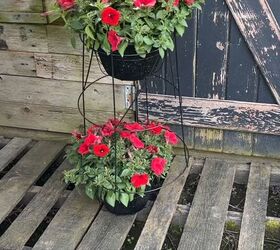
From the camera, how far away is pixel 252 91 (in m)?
2.85

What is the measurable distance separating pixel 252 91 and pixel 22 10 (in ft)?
4.15

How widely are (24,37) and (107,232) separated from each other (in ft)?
3.99

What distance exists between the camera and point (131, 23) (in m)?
2.17

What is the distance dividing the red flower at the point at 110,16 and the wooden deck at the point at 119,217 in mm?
937

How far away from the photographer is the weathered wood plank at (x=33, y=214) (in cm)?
247

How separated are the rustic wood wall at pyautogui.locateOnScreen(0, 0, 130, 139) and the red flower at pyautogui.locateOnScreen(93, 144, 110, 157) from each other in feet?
2.12

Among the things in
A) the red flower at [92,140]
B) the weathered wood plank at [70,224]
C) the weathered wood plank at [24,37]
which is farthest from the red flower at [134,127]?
the weathered wood plank at [24,37]

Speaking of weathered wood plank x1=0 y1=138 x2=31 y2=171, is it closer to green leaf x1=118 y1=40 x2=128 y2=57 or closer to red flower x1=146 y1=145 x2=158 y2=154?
red flower x1=146 y1=145 x2=158 y2=154

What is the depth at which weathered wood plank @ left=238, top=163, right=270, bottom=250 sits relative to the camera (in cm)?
242

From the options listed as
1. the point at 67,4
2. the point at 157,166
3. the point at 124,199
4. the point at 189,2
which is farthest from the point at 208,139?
the point at 67,4

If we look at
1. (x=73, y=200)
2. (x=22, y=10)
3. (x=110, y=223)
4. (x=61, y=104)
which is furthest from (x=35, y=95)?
(x=110, y=223)

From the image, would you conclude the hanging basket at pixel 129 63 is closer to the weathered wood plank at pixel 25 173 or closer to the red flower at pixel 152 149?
the red flower at pixel 152 149

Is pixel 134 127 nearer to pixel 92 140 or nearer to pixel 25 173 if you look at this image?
pixel 92 140

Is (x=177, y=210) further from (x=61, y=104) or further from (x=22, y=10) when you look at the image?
(x=22, y=10)
